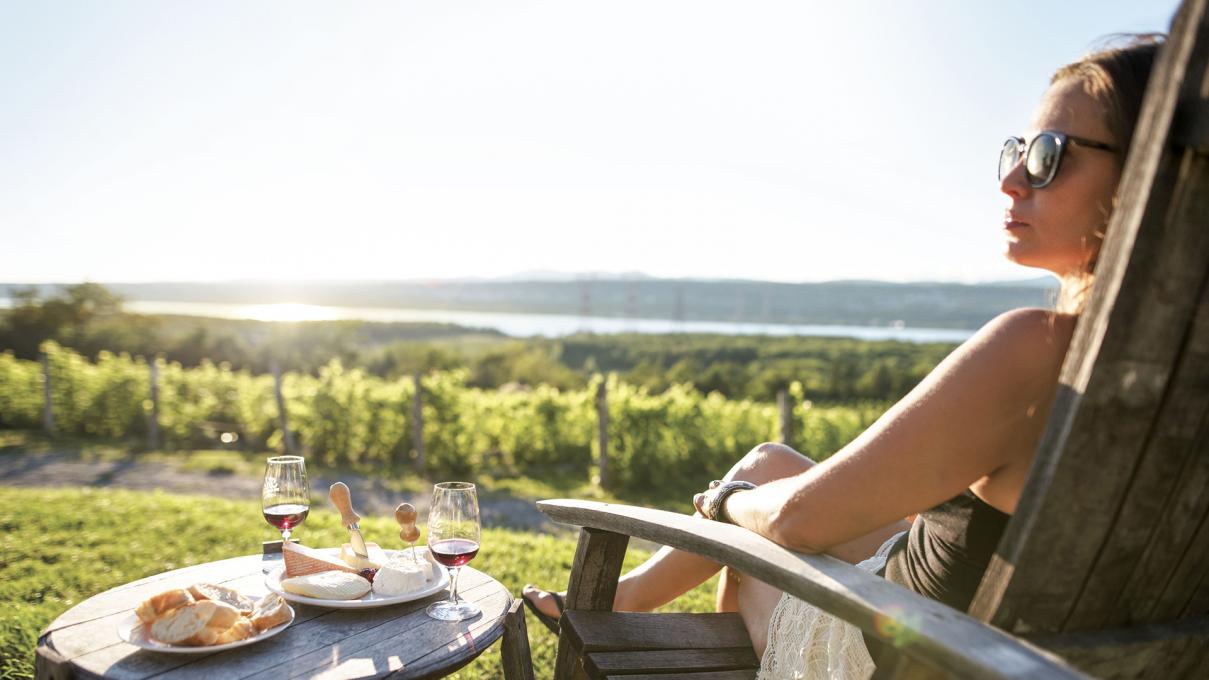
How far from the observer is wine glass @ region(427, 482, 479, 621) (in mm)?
1887

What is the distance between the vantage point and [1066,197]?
1.50m

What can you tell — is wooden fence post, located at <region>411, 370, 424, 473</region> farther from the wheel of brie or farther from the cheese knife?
the wheel of brie

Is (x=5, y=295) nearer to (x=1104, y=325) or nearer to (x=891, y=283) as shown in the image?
(x=1104, y=325)

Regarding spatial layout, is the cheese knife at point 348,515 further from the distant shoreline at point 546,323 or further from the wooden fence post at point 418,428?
the distant shoreline at point 546,323

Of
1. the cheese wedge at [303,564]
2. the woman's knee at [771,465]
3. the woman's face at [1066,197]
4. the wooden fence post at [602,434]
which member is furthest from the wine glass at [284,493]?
the wooden fence post at [602,434]

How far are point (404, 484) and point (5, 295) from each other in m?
17.8

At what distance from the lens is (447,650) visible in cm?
171

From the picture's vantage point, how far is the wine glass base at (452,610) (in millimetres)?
1880

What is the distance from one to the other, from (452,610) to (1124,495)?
55.4 inches

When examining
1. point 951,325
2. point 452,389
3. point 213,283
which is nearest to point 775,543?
point 452,389

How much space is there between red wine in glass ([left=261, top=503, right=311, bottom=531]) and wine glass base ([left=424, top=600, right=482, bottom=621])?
0.44 m

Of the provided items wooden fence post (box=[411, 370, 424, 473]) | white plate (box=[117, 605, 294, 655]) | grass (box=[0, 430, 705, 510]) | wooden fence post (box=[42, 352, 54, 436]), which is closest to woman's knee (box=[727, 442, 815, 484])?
white plate (box=[117, 605, 294, 655])


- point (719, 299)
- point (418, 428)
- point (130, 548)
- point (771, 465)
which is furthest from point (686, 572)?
point (719, 299)

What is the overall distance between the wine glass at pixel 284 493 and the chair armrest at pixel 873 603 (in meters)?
0.93
